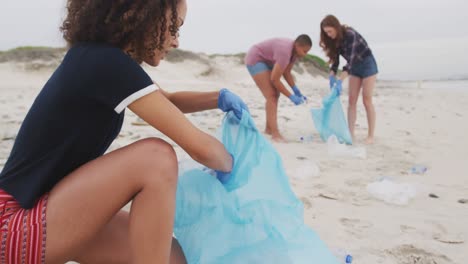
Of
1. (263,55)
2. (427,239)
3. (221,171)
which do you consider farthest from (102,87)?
(263,55)

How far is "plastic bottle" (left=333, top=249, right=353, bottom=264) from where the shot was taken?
5.26 ft

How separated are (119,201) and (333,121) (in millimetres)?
3127

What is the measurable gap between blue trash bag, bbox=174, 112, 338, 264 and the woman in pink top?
264 centimetres

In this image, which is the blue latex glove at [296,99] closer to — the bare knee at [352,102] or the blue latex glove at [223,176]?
the bare knee at [352,102]

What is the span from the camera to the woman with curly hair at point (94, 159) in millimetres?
1082

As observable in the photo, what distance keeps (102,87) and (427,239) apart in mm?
1477

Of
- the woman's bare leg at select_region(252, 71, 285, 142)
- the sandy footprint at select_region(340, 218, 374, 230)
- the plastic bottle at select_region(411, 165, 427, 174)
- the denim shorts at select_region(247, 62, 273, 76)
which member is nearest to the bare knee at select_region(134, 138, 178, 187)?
the sandy footprint at select_region(340, 218, 374, 230)

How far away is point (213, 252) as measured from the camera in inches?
55.1

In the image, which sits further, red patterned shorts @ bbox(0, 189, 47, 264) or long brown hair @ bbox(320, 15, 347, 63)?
long brown hair @ bbox(320, 15, 347, 63)

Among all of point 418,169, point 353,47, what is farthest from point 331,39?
point 418,169

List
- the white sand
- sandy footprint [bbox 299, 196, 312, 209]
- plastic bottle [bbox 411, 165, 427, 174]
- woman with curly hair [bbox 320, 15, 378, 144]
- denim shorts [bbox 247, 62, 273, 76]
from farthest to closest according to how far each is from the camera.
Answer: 1. denim shorts [bbox 247, 62, 273, 76]
2. woman with curly hair [bbox 320, 15, 378, 144]
3. plastic bottle [bbox 411, 165, 427, 174]
4. sandy footprint [bbox 299, 196, 312, 209]
5. the white sand

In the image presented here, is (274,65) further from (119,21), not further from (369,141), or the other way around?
(119,21)

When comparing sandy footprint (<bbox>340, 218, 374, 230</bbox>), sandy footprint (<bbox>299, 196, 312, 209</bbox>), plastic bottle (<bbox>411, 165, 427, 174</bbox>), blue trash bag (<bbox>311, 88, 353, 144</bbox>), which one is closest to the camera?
sandy footprint (<bbox>340, 218, 374, 230</bbox>)

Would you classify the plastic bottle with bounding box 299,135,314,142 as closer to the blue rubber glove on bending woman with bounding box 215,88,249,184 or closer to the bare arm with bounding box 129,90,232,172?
the blue rubber glove on bending woman with bounding box 215,88,249,184
